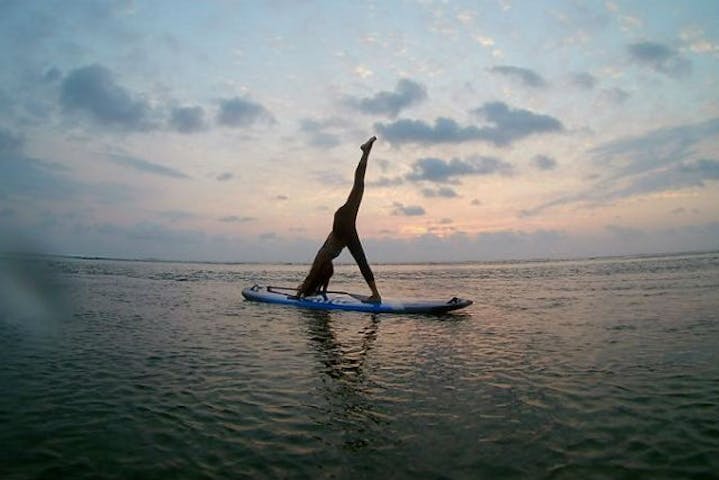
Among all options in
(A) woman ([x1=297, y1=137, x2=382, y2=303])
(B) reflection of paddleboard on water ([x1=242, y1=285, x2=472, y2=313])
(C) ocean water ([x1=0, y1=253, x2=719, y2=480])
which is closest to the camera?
(C) ocean water ([x1=0, y1=253, x2=719, y2=480])

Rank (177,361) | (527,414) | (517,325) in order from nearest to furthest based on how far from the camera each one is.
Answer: (527,414) → (177,361) → (517,325)

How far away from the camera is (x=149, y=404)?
30.0 ft

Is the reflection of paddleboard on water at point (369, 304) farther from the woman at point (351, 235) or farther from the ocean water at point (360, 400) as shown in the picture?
the ocean water at point (360, 400)

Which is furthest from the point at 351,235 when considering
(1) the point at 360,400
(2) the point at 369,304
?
(1) the point at 360,400

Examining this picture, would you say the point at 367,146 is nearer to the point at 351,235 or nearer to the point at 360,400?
the point at 351,235

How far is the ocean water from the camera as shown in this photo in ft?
21.6

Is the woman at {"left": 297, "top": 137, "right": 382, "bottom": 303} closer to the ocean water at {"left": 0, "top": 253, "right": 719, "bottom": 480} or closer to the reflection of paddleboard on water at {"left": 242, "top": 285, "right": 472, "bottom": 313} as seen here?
the reflection of paddleboard on water at {"left": 242, "top": 285, "right": 472, "bottom": 313}

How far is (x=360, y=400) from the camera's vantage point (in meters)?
9.53

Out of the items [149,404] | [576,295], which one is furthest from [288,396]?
[576,295]

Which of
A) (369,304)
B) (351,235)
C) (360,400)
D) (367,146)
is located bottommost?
(360,400)

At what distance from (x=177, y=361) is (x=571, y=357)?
11148 millimetres

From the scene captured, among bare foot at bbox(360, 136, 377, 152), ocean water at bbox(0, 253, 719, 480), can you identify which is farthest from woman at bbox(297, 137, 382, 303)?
ocean water at bbox(0, 253, 719, 480)

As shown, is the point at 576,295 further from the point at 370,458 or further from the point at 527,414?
the point at 370,458

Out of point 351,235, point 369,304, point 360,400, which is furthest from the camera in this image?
point 351,235
